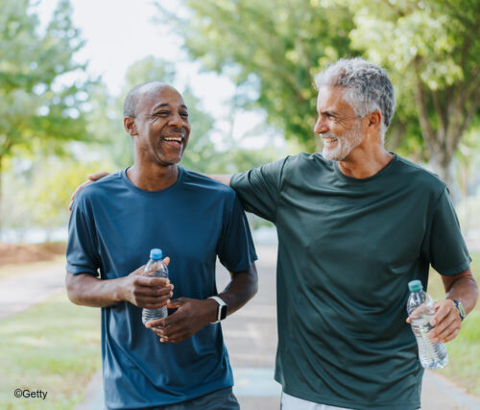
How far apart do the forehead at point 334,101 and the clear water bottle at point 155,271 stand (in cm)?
107

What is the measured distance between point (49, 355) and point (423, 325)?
639cm

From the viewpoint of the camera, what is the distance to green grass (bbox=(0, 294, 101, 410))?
6.35 metres

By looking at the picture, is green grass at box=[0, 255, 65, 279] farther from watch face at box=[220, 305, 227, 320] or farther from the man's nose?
watch face at box=[220, 305, 227, 320]

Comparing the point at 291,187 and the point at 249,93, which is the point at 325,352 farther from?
the point at 249,93

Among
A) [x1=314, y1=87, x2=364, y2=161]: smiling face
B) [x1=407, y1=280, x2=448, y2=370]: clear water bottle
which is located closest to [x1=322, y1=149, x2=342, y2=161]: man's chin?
[x1=314, y1=87, x2=364, y2=161]: smiling face

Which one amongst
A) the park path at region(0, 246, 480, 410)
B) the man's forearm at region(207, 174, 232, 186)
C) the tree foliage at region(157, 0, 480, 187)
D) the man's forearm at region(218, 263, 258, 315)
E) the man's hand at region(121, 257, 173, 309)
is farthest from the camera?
the tree foliage at region(157, 0, 480, 187)

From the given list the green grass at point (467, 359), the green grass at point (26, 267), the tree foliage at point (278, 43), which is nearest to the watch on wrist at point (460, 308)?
the green grass at point (467, 359)

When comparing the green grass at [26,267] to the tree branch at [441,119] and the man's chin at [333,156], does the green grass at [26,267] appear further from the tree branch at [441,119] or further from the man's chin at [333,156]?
the man's chin at [333,156]

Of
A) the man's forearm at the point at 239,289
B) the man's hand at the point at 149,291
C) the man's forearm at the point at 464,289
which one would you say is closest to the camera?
the man's hand at the point at 149,291

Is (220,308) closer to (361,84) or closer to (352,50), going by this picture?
(361,84)

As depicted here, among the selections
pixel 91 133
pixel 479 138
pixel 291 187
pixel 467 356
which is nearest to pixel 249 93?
pixel 91 133

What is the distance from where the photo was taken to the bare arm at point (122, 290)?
252 centimetres

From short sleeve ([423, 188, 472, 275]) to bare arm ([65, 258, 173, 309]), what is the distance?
124 cm

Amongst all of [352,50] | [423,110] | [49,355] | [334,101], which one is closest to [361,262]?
[334,101]
